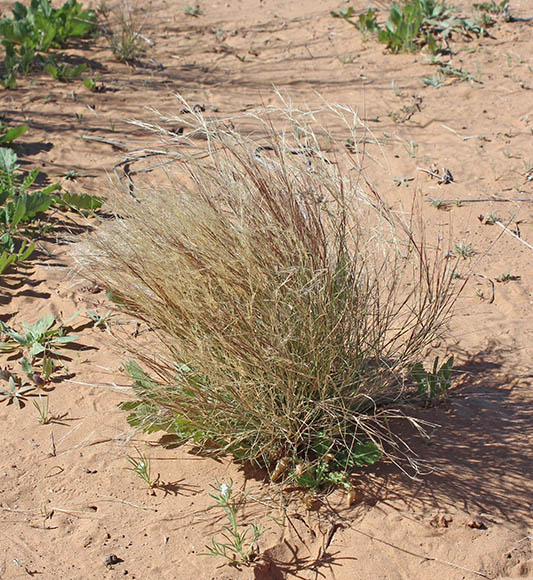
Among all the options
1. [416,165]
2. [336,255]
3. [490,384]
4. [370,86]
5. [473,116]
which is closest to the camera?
[336,255]

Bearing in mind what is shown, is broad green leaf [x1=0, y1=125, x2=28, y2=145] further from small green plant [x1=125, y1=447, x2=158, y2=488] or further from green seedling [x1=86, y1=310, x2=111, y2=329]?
small green plant [x1=125, y1=447, x2=158, y2=488]

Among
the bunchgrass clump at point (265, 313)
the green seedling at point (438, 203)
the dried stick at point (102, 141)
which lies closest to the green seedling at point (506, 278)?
the green seedling at point (438, 203)

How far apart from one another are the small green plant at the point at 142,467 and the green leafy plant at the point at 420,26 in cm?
473

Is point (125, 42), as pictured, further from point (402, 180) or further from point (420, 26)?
point (402, 180)

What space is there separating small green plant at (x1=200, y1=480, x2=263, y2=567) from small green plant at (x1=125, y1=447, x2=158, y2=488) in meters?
0.25

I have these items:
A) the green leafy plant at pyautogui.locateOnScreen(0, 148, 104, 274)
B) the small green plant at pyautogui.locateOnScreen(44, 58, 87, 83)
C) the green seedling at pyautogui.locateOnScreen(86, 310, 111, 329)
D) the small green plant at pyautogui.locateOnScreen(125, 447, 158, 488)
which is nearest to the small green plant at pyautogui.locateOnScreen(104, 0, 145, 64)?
the small green plant at pyautogui.locateOnScreen(44, 58, 87, 83)

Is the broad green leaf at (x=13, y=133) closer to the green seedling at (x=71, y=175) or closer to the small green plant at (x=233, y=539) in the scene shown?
the green seedling at (x=71, y=175)

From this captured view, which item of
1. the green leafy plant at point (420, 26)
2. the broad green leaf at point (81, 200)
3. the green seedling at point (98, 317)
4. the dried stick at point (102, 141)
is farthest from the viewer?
the green leafy plant at point (420, 26)

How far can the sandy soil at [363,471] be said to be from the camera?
224cm

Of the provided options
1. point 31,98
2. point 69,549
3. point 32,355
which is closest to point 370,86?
point 31,98

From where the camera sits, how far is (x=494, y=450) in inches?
102

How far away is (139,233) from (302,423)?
89 cm

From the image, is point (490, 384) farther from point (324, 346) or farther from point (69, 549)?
point (69, 549)

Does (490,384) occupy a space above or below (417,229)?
below
